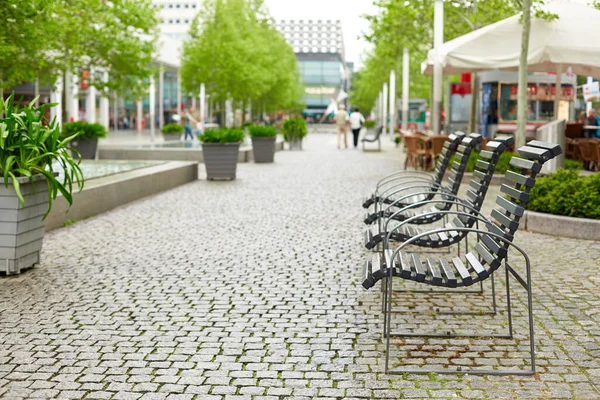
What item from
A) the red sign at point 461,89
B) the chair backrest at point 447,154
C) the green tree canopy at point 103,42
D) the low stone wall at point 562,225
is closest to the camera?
the chair backrest at point 447,154

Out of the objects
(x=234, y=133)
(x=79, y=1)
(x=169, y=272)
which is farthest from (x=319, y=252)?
(x=79, y=1)

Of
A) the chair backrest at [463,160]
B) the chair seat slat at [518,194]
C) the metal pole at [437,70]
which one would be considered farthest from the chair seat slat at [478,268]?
the metal pole at [437,70]

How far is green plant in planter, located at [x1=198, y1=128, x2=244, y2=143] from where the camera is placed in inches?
744

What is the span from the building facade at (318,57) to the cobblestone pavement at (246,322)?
136 meters

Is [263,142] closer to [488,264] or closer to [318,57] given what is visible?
[488,264]

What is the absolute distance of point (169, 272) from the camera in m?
Result: 7.93

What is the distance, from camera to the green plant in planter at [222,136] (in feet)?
62.0

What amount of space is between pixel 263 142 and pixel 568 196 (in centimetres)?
1649

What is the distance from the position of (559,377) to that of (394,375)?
2.82 ft

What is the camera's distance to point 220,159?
19.0 meters

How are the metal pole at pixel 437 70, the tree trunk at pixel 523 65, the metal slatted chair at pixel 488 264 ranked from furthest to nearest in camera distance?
the metal pole at pixel 437 70
the tree trunk at pixel 523 65
the metal slatted chair at pixel 488 264

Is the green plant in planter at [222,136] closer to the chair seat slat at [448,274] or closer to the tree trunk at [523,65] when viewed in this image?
the tree trunk at [523,65]

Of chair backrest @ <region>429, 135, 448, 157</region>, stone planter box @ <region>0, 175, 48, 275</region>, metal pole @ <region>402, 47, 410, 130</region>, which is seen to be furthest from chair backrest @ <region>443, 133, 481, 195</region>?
metal pole @ <region>402, 47, 410, 130</region>

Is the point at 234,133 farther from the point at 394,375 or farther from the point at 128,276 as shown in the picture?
the point at 394,375
